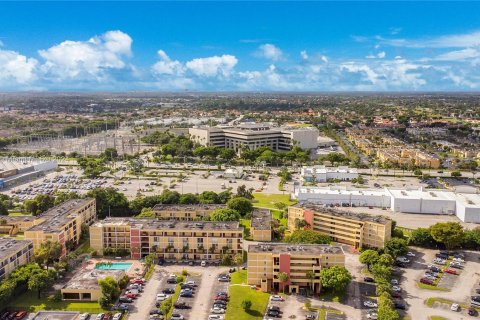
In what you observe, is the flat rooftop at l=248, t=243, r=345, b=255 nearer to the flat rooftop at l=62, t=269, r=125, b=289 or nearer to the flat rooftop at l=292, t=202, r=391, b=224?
the flat rooftop at l=292, t=202, r=391, b=224

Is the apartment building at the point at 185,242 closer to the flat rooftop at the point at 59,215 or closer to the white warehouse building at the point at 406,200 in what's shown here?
the flat rooftop at the point at 59,215

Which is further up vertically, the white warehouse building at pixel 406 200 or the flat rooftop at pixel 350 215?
the flat rooftop at pixel 350 215

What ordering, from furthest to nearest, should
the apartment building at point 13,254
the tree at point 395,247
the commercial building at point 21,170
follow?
the commercial building at point 21,170 → the tree at point 395,247 → the apartment building at point 13,254

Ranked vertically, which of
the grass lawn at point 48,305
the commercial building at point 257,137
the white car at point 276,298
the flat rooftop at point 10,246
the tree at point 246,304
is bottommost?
the grass lawn at point 48,305

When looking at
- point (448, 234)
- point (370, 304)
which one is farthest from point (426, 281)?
point (448, 234)

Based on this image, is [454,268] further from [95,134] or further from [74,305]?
[95,134]

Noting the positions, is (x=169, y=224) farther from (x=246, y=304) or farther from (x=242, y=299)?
(x=246, y=304)

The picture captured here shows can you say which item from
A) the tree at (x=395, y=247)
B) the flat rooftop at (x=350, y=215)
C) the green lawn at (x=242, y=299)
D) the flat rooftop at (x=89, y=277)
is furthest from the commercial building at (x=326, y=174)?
the flat rooftop at (x=89, y=277)
